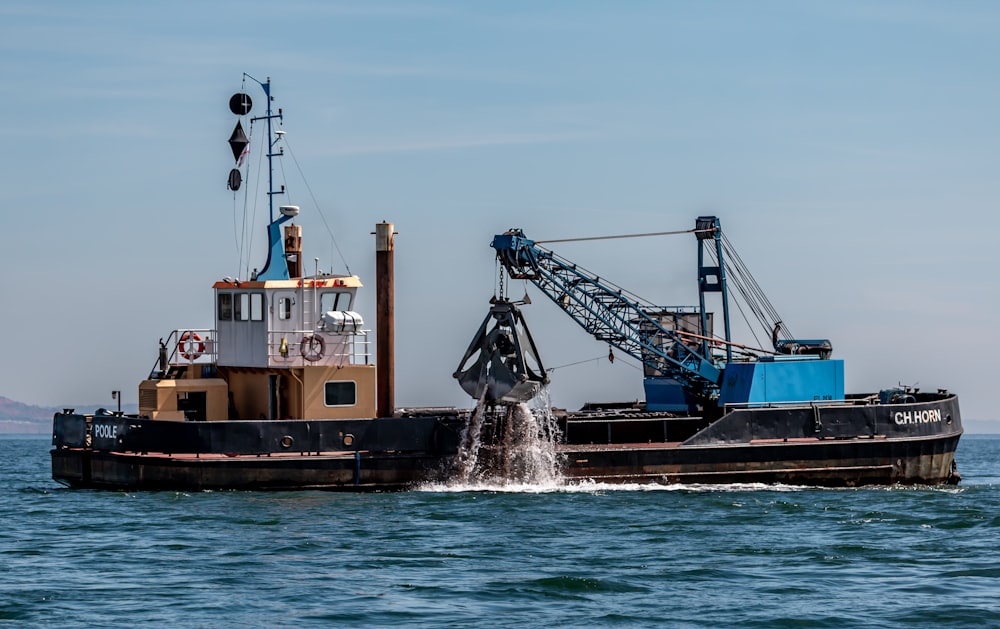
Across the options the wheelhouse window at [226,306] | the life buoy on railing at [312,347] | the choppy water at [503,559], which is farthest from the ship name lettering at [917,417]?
the wheelhouse window at [226,306]

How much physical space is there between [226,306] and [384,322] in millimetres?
3306

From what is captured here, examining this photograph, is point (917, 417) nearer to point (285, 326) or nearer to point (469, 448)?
point (469, 448)

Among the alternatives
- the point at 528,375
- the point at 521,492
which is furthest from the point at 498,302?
the point at 521,492

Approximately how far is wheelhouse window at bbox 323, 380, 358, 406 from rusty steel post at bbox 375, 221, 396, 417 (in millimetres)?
687

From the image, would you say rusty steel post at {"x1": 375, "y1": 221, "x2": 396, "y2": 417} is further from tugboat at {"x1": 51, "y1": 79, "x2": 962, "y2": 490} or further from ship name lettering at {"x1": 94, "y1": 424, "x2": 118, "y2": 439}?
ship name lettering at {"x1": 94, "y1": 424, "x2": 118, "y2": 439}

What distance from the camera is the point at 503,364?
27.5 metres

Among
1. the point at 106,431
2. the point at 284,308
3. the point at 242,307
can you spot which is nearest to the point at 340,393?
the point at 284,308

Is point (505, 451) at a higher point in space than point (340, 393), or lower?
lower

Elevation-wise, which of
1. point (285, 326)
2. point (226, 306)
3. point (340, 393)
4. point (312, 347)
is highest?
point (226, 306)

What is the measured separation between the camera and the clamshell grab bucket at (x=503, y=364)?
2739 centimetres

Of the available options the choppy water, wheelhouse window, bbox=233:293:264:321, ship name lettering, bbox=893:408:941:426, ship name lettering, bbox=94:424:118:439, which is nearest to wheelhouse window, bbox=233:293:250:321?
wheelhouse window, bbox=233:293:264:321

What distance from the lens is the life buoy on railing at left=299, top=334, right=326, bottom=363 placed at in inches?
1086

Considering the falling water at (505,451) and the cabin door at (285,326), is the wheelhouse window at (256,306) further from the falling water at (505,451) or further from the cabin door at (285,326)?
the falling water at (505,451)

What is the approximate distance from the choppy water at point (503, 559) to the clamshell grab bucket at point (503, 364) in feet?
6.45
